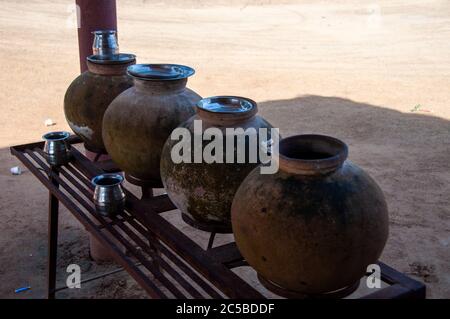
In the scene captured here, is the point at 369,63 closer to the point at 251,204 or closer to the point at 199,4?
the point at 199,4

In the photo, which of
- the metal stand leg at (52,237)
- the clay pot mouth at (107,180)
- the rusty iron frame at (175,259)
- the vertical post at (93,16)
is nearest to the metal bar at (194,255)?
the rusty iron frame at (175,259)

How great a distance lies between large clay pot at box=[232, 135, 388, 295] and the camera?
1729 millimetres

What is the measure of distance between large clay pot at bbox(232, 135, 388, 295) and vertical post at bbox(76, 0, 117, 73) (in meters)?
2.29

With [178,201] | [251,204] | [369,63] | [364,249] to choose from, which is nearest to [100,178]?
[178,201]

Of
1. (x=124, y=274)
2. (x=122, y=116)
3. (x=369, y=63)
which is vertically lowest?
(x=124, y=274)

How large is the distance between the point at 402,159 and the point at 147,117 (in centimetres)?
367

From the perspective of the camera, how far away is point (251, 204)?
1.83 meters

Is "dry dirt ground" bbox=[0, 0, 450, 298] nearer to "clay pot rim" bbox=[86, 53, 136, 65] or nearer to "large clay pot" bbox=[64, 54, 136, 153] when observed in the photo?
"large clay pot" bbox=[64, 54, 136, 153]

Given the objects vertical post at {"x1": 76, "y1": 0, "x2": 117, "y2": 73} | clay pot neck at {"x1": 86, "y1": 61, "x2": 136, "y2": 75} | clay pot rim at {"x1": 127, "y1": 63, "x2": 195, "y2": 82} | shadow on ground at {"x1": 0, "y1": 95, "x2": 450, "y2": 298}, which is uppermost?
vertical post at {"x1": 76, "y1": 0, "x2": 117, "y2": 73}

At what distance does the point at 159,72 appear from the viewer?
8.83 ft

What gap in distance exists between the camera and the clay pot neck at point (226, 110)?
2160mm

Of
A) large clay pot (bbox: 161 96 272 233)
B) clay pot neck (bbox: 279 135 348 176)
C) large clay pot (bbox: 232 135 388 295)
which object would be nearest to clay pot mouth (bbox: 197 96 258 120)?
large clay pot (bbox: 161 96 272 233)

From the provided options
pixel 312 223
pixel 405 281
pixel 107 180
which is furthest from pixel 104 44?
pixel 405 281
